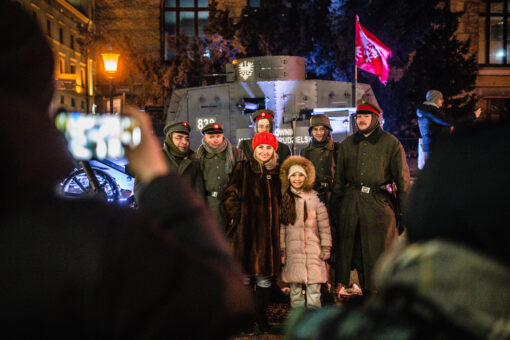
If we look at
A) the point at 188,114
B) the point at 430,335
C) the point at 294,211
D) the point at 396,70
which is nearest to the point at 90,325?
the point at 430,335

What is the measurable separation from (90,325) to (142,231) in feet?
0.59

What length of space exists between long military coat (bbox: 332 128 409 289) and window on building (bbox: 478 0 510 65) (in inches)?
919

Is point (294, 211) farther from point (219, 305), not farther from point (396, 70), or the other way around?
point (396, 70)

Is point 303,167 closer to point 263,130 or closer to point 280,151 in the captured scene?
point 280,151

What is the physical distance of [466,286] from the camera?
812 millimetres

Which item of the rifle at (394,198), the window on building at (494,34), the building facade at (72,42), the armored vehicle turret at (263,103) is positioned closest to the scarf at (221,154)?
the rifle at (394,198)

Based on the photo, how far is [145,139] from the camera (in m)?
1.12

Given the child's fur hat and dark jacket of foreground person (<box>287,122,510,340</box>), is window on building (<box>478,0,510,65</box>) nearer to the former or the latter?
the child's fur hat

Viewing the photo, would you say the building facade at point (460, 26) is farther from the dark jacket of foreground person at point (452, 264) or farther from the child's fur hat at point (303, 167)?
the dark jacket of foreground person at point (452, 264)

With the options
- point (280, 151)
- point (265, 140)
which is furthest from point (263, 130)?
point (265, 140)

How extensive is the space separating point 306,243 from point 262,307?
31.0 inches

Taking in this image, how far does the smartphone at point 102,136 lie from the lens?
1.11 m

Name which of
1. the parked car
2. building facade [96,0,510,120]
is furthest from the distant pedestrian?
building facade [96,0,510,120]

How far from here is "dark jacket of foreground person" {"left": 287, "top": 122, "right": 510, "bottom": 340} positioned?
0.81 metres
